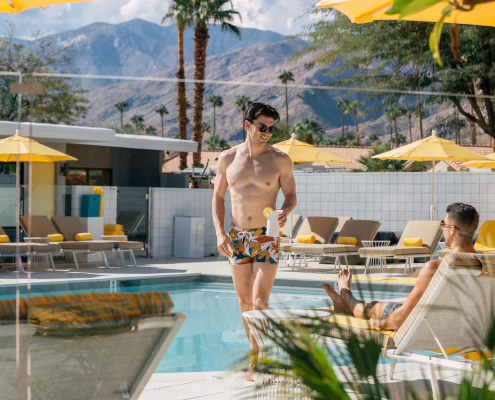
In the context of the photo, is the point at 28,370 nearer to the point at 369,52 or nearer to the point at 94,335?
the point at 94,335

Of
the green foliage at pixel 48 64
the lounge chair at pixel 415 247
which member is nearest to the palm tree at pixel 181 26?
the green foliage at pixel 48 64

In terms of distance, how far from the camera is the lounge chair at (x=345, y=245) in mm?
9312

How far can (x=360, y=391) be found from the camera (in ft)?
2.95

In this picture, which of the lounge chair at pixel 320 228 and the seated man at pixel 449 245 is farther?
the lounge chair at pixel 320 228

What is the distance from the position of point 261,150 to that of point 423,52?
10972mm

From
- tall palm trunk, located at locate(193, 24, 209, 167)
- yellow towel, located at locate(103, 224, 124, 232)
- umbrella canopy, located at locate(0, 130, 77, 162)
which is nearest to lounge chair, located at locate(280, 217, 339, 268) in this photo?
yellow towel, located at locate(103, 224, 124, 232)

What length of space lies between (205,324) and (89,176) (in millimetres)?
10780

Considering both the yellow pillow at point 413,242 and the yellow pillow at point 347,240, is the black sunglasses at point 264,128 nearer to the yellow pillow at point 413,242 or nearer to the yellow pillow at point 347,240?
the yellow pillow at point 413,242

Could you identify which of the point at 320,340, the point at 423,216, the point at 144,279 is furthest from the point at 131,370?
the point at 423,216

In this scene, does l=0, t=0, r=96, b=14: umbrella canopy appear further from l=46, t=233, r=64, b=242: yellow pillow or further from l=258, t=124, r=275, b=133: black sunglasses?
l=46, t=233, r=64, b=242: yellow pillow

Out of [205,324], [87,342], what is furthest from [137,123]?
[87,342]

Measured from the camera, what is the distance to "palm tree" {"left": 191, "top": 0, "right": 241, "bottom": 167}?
19750mm

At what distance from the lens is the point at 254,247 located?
11.5ft

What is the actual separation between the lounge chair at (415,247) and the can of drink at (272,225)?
5734mm
